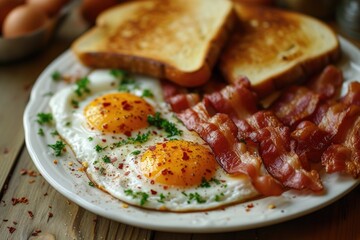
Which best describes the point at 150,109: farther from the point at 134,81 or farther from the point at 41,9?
the point at 41,9

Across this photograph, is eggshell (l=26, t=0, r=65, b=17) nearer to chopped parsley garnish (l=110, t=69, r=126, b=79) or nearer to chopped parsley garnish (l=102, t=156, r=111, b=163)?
chopped parsley garnish (l=110, t=69, r=126, b=79)

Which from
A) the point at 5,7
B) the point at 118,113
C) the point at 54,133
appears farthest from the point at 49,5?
the point at 118,113

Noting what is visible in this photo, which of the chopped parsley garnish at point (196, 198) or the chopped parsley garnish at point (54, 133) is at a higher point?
the chopped parsley garnish at point (196, 198)

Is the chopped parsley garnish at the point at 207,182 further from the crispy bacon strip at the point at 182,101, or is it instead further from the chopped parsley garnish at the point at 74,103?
the chopped parsley garnish at the point at 74,103

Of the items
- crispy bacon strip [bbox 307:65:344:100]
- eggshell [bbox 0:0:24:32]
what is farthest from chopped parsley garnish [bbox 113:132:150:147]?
eggshell [bbox 0:0:24:32]

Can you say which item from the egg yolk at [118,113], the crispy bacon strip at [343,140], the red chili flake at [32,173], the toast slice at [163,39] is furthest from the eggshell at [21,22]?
the crispy bacon strip at [343,140]

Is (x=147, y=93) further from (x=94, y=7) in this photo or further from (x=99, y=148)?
(x=94, y=7)

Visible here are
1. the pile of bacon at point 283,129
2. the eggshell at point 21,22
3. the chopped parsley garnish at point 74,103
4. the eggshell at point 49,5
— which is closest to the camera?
the pile of bacon at point 283,129
